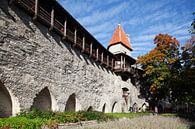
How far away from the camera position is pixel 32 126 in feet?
27.8

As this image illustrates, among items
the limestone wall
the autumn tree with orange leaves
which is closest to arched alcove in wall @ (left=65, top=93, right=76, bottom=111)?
the limestone wall

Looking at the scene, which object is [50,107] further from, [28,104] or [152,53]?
[152,53]

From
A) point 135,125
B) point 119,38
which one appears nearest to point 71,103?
point 135,125

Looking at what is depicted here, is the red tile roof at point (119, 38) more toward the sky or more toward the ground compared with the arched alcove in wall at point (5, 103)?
more toward the sky

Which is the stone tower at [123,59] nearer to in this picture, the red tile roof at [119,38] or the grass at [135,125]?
the red tile roof at [119,38]

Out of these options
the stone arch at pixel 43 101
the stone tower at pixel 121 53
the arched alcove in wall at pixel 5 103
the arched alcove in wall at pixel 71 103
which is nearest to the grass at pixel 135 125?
the arched alcove in wall at pixel 5 103

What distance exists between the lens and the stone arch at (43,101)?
12.9 meters

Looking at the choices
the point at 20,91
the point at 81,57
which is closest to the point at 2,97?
the point at 20,91

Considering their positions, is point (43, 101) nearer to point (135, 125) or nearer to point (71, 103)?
point (71, 103)

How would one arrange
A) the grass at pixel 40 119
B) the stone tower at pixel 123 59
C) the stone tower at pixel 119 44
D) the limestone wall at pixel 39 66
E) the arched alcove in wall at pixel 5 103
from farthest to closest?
the stone tower at pixel 119 44
the stone tower at pixel 123 59
the limestone wall at pixel 39 66
the arched alcove in wall at pixel 5 103
the grass at pixel 40 119

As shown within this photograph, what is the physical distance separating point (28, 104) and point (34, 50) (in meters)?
3.27

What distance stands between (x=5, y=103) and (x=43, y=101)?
9.87 feet

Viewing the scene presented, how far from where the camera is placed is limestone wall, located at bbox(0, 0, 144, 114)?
1099 cm

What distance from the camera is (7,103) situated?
11.0 metres
